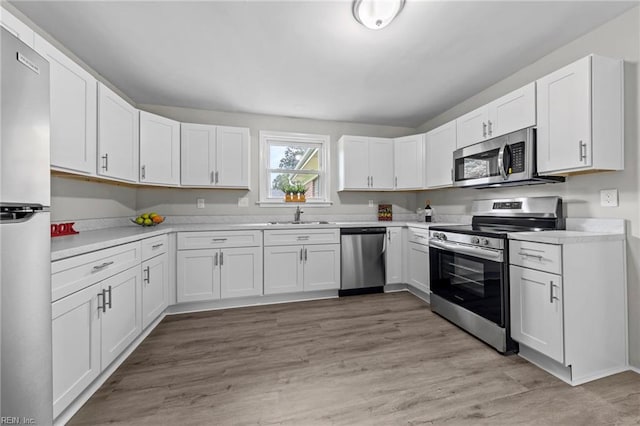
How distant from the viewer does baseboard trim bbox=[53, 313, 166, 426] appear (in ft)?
4.49

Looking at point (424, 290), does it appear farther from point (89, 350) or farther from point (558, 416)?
point (89, 350)

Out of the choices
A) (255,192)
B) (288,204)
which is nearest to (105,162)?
(255,192)

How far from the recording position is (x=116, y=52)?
227 cm

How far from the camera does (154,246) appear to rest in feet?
7.92

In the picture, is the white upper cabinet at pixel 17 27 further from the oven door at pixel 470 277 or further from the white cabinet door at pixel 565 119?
the white cabinet door at pixel 565 119

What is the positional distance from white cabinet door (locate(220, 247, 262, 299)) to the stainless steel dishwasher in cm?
106

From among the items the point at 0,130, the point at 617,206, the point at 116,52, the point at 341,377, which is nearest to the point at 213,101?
the point at 116,52

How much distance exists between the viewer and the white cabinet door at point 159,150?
283cm

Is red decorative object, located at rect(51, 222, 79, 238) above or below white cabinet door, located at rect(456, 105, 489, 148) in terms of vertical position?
below

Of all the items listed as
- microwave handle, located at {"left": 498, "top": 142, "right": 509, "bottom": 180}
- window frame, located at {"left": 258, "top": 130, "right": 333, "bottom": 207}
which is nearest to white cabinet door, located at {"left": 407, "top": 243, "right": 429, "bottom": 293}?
microwave handle, located at {"left": 498, "top": 142, "right": 509, "bottom": 180}

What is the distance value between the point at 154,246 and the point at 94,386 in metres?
1.13

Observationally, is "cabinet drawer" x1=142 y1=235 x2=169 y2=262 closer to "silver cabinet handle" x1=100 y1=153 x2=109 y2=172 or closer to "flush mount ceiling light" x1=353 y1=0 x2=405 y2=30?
"silver cabinet handle" x1=100 y1=153 x2=109 y2=172

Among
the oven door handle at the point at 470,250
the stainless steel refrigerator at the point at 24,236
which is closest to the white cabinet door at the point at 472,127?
the oven door handle at the point at 470,250

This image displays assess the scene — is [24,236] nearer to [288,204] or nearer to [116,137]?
[116,137]
